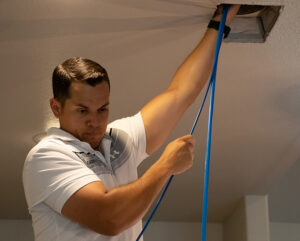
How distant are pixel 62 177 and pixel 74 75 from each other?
0.88 feet

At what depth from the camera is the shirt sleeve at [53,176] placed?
48.6 inches

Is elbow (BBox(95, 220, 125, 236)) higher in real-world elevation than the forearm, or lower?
lower

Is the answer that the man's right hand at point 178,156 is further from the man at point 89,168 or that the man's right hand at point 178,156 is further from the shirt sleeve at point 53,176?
the shirt sleeve at point 53,176

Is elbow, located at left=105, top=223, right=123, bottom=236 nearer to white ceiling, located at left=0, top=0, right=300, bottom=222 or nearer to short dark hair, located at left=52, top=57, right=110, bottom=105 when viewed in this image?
short dark hair, located at left=52, top=57, right=110, bottom=105

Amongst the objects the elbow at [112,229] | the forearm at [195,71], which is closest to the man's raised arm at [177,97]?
the forearm at [195,71]

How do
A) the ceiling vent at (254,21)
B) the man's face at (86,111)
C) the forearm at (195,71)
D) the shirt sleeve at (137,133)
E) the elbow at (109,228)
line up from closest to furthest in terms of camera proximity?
1. the elbow at (109,228)
2. the man's face at (86,111)
3. the shirt sleeve at (137,133)
4. the forearm at (195,71)
5. the ceiling vent at (254,21)

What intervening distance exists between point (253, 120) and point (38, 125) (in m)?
1.25

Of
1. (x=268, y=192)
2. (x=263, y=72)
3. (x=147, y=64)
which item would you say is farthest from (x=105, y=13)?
(x=268, y=192)

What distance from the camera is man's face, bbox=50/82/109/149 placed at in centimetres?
133

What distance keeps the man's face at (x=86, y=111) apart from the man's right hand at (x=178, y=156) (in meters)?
0.20

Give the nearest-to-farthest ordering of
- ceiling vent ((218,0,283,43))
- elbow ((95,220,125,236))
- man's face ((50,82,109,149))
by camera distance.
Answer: elbow ((95,220,125,236)), man's face ((50,82,109,149)), ceiling vent ((218,0,283,43))

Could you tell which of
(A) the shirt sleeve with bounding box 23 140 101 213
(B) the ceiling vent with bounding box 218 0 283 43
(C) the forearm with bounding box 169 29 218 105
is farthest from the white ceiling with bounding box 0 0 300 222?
(A) the shirt sleeve with bounding box 23 140 101 213

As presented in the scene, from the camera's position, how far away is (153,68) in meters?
2.37

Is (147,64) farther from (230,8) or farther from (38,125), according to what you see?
(38,125)
